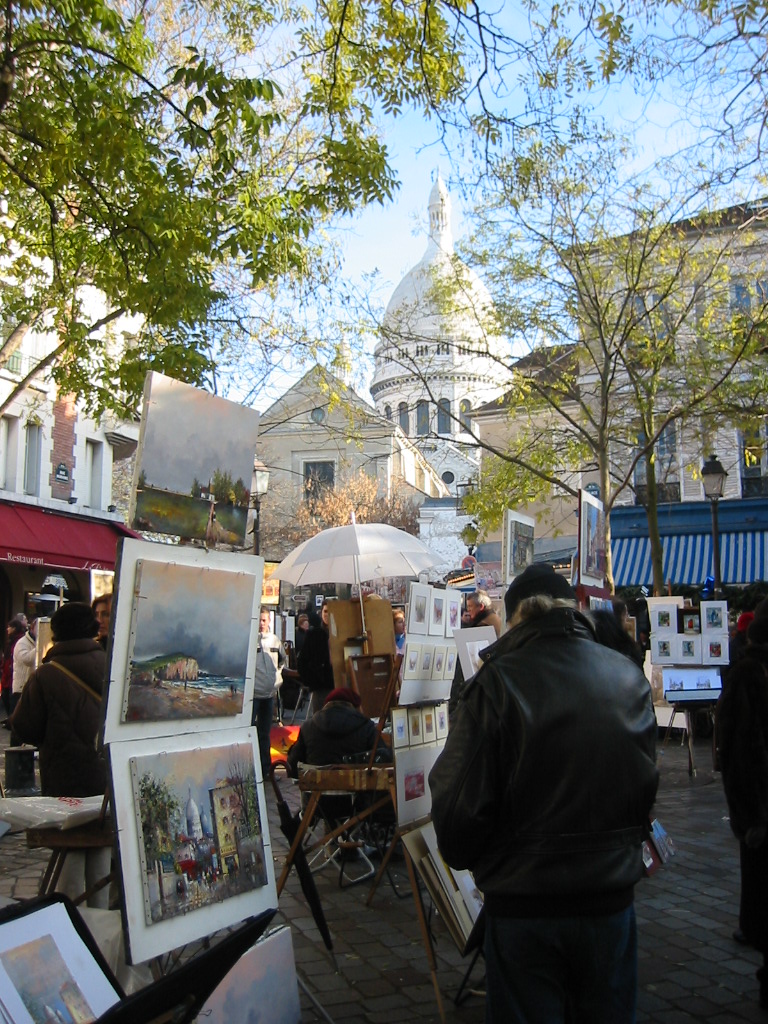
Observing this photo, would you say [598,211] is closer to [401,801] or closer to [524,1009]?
[401,801]

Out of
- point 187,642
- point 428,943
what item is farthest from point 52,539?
point 187,642

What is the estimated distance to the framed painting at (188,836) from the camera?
3.25 meters

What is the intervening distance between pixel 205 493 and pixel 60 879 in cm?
200

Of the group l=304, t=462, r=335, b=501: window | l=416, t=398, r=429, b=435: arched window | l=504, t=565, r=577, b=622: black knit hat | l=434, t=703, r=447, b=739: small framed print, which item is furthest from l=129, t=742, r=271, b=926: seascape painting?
l=304, t=462, r=335, b=501: window

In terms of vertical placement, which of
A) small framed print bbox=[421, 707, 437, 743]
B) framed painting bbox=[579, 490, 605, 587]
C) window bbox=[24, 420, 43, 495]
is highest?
window bbox=[24, 420, 43, 495]

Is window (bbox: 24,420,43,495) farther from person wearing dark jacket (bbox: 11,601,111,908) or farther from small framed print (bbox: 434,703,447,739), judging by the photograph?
→ small framed print (bbox: 434,703,447,739)

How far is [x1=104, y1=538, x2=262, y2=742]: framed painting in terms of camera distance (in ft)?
11.2

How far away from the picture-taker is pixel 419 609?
20.7ft

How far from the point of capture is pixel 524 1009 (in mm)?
2553

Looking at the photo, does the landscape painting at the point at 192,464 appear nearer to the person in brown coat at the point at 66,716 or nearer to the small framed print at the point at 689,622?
the person in brown coat at the point at 66,716

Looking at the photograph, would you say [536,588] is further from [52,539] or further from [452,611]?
[52,539]

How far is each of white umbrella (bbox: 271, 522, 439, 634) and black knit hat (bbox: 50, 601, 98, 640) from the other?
5.23 meters

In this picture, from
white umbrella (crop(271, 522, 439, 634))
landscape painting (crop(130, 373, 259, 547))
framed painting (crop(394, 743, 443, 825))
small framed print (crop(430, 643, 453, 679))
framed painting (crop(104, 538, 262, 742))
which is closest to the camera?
framed painting (crop(104, 538, 262, 742))

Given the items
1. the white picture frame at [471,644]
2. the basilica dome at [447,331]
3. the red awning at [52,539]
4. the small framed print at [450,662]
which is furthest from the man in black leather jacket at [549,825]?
the red awning at [52,539]
